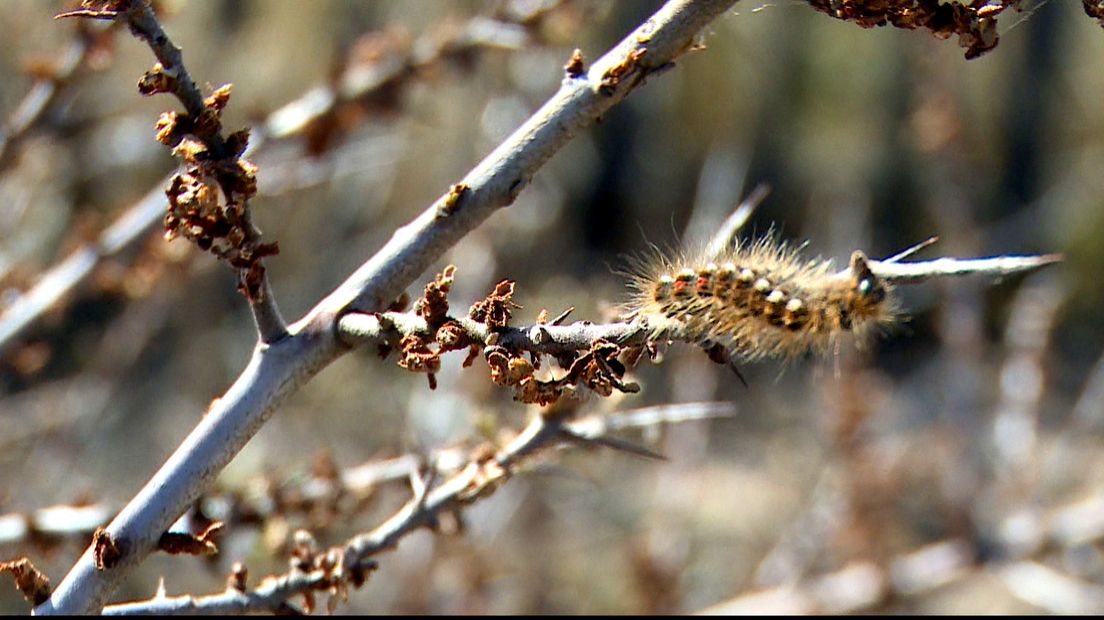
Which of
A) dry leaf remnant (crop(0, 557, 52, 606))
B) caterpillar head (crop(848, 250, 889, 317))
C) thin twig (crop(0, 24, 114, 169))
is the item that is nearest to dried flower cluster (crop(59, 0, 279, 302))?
dry leaf remnant (crop(0, 557, 52, 606))

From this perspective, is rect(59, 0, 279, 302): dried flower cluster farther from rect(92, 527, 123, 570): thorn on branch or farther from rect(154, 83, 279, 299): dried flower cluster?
rect(92, 527, 123, 570): thorn on branch

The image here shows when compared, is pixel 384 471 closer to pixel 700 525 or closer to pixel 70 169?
pixel 70 169

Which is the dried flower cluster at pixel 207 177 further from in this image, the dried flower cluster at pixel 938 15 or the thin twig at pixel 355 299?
the dried flower cluster at pixel 938 15

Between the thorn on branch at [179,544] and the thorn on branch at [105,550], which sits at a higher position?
the thorn on branch at [179,544]

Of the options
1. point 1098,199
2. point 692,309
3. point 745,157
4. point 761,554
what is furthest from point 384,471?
point 1098,199

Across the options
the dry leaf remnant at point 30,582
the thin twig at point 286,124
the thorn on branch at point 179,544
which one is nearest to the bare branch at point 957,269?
the thorn on branch at point 179,544
